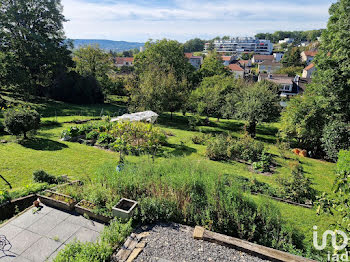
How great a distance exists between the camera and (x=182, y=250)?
479 centimetres

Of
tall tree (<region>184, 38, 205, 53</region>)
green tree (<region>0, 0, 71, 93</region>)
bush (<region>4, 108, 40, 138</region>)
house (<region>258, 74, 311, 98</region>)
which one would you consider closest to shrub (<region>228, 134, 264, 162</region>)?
bush (<region>4, 108, 40, 138</region>)

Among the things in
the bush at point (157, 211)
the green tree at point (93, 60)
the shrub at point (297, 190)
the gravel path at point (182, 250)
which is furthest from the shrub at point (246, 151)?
the green tree at point (93, 60)

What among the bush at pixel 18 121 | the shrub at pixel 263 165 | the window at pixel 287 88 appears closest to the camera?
the shrub at pixel 263 165

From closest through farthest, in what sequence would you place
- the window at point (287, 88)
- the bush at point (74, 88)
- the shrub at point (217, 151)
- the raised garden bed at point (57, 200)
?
the raised garden bed at point (57, 200)
the shrub at point (217, 151)
the bush at point (74, 88)
the window at point (287, 88)

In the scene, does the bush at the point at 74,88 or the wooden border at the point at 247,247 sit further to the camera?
the bush at the point at 74,88

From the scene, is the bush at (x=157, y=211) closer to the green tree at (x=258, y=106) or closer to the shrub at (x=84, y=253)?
the shrub at (x=84, y=253)

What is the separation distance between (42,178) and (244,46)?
18328 cm

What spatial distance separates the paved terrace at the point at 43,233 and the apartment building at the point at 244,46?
158938mm

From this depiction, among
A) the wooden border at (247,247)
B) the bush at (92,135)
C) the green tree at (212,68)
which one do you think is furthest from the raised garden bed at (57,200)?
the green tree at (212,68)

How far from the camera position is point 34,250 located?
184 inches

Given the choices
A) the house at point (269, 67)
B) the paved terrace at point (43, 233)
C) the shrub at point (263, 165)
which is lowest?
the shrub at point (263, 165)

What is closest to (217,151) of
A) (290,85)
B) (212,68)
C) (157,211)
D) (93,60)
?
(157,211)

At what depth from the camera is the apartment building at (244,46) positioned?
149 metres

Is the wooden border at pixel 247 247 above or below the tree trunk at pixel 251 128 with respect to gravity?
above
